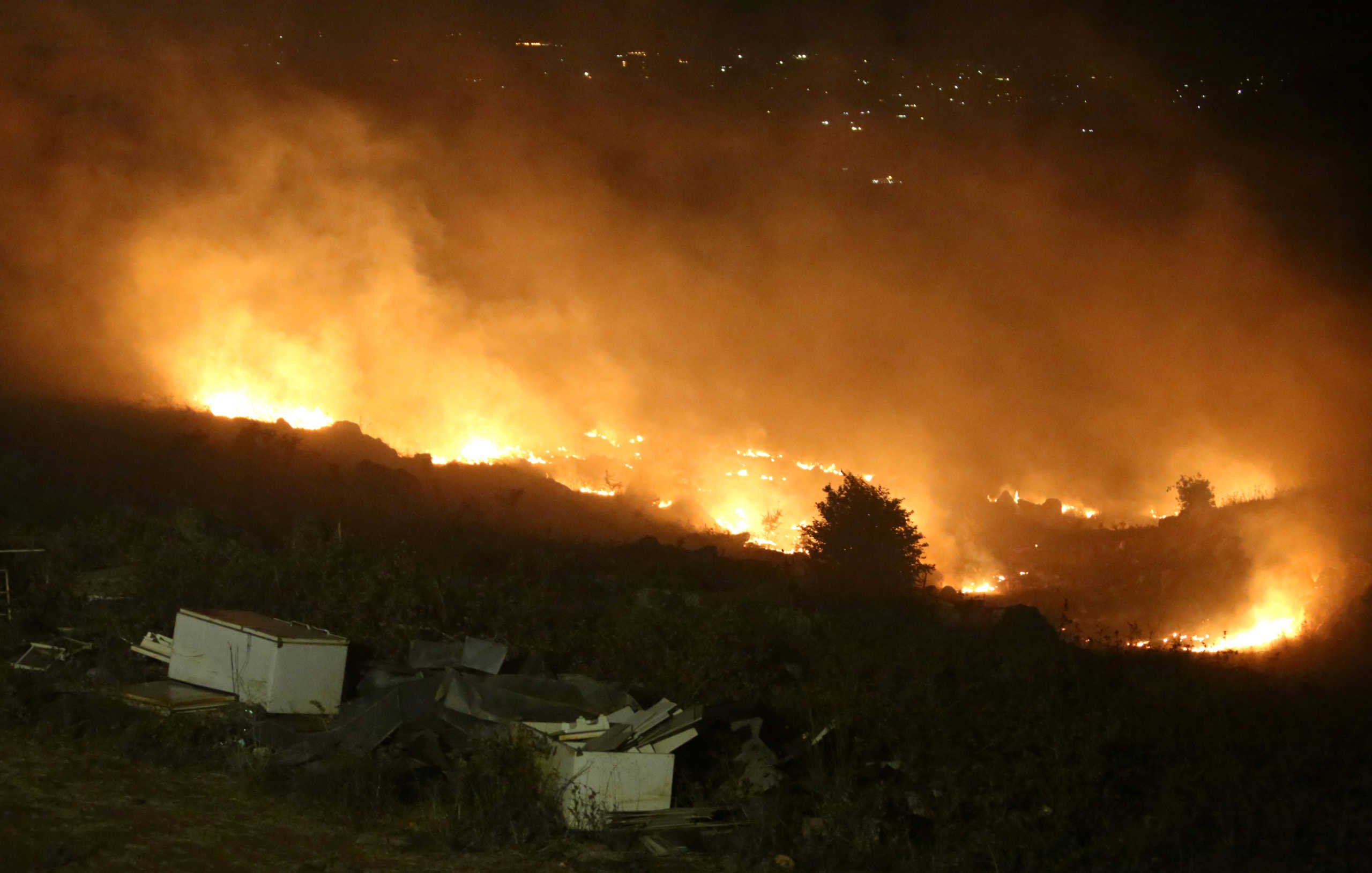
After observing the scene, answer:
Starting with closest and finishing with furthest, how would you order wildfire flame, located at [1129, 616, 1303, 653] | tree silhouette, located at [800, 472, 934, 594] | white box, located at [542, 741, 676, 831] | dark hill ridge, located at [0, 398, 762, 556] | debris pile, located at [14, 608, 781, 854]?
white box, located at [542, 741, 676, 831]
debris pile, located at [14, 608, 781, 854]
dark hill ridge, located at [0, 398, 762, 556]
wildfire flame, located at [1129, 616, 1303, 653]
tree silhouette, located at [800, 472, 934, 594]

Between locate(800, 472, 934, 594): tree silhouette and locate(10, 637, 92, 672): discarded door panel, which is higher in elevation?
locate(800, 472, 934, 594): tree silhouette

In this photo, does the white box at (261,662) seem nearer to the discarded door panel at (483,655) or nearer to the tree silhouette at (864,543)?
the discarded door panel at (483,655)

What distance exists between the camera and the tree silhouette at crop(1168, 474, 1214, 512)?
2978cm

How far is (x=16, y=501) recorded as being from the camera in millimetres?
14703

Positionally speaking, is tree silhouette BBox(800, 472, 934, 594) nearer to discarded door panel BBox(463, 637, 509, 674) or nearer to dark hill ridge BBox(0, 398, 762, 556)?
dark hill ridge BBox(0, 398, 762, 556)

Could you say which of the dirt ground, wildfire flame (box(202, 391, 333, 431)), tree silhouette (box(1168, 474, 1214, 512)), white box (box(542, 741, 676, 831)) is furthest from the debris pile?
tree silhouette (box(1168, 474, 1214, 512))

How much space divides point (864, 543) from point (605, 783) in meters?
A: 14.4

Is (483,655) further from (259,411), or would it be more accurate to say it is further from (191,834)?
(259,411)

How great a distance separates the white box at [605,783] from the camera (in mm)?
7062

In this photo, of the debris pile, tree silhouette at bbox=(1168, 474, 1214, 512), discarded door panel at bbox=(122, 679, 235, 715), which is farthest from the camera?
tree silhouette at bbox=(1168, 474, 1214, 512)

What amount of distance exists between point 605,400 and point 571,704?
30.9 meters

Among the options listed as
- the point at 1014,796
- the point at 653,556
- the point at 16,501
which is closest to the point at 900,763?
the point at 1014,796

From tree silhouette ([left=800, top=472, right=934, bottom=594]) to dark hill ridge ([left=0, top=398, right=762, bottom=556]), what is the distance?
116 inches

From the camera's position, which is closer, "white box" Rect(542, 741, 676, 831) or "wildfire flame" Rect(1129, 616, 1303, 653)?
"white box" Rect(542, 741, 676, 831)
